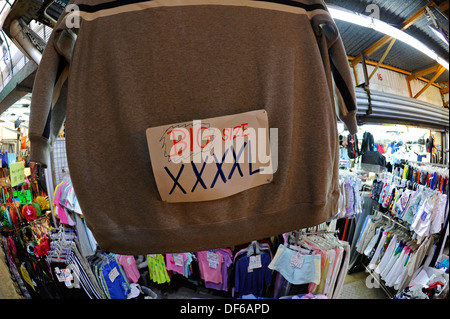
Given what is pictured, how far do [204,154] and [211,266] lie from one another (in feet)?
4.97

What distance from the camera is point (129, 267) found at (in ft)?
5.23

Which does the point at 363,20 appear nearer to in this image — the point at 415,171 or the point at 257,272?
the point at 257,272

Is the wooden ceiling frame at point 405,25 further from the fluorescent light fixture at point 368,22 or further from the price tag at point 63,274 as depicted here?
the price tag at point 63,274

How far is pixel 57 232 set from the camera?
1416 mm

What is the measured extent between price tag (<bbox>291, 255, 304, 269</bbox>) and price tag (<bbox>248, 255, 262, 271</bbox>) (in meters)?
0.30

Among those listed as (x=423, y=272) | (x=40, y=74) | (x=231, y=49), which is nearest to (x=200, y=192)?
(x=231, y=49)

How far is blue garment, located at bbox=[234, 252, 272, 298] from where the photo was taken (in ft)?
4.85

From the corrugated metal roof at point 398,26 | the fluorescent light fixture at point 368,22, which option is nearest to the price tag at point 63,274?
the corrugated metal roof at point 398,26

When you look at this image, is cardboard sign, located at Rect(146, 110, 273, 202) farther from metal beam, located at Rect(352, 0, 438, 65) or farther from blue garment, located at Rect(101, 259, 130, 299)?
blue garment, located at Rect(101, 259, 130, 299)

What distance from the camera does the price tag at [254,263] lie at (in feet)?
4.80

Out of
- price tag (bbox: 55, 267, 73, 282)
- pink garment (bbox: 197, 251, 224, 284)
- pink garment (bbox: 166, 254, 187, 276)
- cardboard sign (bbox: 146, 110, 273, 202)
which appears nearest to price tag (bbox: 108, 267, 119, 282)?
price tag (bbox: 55, 267, 73, 282)

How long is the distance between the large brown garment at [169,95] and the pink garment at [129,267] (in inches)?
55.0

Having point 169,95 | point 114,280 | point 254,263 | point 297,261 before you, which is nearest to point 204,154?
point 169,95

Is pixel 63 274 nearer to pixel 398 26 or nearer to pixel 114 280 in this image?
pixel 114 280
